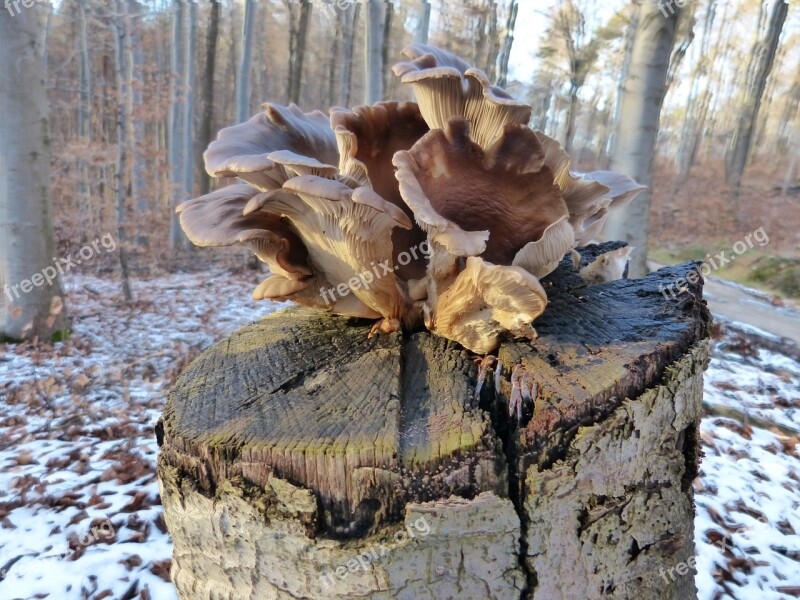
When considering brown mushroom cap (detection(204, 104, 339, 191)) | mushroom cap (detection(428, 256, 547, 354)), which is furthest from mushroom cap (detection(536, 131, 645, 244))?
brown mushroom cap (detection(204, 104, 339, 191))

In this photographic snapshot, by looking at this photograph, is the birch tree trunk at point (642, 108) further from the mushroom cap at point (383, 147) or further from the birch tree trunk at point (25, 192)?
the birch tree trunk at point (25, 192)

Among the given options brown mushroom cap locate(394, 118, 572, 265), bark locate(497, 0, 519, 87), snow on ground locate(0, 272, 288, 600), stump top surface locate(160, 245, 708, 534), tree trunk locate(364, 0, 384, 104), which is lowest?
snow on ground locate(0, 272, 288, 600)

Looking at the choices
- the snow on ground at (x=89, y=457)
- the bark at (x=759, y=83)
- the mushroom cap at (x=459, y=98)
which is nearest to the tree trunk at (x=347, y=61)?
the snow on ground at (x=89, y=457)

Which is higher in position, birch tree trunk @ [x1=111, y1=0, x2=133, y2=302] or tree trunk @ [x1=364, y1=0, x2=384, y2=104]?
tree trunk @ [x1=364, y1=0, x2=384, y2=104]

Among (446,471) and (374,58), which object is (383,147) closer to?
(446,471)

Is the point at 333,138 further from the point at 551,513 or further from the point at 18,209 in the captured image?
the point at 18,209

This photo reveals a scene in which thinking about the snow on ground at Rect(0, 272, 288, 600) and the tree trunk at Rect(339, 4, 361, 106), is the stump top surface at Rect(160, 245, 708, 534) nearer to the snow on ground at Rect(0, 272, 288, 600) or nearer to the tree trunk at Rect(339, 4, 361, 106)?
the snow on ground at Rect(0, 272, 288, 600)

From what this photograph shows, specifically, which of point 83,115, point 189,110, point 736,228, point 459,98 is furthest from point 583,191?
point 83,115
